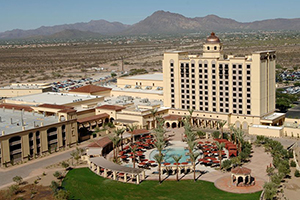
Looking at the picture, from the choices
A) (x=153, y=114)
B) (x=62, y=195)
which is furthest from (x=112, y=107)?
(x=62, y=195)

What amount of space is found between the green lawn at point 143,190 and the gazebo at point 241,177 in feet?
8.73

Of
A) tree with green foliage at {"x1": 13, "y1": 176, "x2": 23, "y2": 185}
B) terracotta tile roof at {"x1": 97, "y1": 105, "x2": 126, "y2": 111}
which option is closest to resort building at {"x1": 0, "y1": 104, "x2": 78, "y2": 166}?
tree with green foliage at {"x1": 13, "y1": 176, "x2": 23, "y2": 185}

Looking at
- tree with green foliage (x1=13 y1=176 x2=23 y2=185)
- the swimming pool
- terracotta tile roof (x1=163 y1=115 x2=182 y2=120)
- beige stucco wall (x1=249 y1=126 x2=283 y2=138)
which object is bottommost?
the swimming pool

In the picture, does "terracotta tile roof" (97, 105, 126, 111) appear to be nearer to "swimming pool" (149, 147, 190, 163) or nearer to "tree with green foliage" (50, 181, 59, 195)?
"swimming pool" (149, 147, 190, 163)

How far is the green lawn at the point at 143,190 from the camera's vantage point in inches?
1932

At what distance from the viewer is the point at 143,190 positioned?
5100 centimetres

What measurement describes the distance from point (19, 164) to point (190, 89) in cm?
3700

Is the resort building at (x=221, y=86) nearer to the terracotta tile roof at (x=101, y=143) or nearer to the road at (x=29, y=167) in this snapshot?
the terracotta tile roof at (x=101, y=143)

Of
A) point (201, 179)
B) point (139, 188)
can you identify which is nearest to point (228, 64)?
point (201, 179)

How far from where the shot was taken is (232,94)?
261ft

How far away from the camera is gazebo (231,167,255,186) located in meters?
51.2

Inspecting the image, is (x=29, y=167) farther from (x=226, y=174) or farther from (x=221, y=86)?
(x=221, y=86)

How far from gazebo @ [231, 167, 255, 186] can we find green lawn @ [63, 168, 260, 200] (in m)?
2.66

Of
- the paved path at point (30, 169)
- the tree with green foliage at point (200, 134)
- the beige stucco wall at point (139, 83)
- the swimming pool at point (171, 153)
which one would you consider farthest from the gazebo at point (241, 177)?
the beige stucco wall at point (139, 83)
